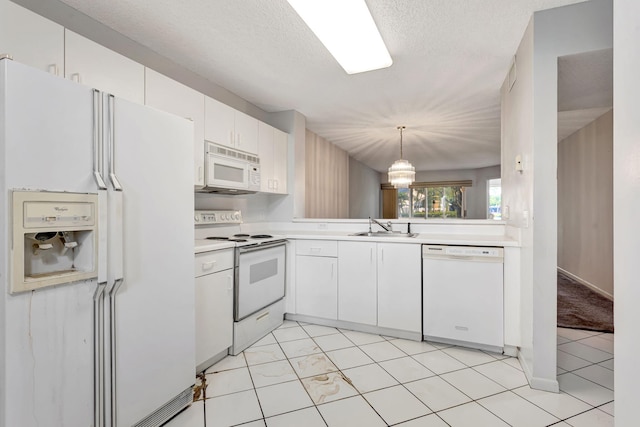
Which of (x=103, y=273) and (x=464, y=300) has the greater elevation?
(x=103, y=273)

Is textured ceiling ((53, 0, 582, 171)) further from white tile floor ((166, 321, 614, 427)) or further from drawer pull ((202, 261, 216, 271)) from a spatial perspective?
white tile floor ((166, 321, 614, 427))

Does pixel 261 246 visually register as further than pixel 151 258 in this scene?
Yes

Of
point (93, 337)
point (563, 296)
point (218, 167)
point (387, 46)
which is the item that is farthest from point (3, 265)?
point (563, 296)

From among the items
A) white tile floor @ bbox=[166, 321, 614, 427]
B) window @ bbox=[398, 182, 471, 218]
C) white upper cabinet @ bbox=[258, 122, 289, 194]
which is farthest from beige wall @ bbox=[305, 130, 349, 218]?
window @ bbox=[398, 182, 471, 218]

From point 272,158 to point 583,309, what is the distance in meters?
3.75

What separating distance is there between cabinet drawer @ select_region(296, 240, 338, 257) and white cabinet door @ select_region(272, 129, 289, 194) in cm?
76

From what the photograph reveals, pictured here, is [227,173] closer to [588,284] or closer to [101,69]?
[101,69]

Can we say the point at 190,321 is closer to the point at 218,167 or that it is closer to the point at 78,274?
the point at 78,274

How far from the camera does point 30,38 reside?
4.98 ft

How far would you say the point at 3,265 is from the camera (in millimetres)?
1057

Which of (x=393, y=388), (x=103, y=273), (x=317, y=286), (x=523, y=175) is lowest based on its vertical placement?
(x=393, y=388)

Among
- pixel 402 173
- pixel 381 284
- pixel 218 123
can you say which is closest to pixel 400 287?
pixel 381 284

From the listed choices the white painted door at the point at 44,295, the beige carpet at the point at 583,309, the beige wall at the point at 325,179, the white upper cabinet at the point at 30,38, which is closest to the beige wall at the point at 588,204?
the beige carpet at the point at 583,309

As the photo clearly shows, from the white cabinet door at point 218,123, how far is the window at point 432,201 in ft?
24.9
